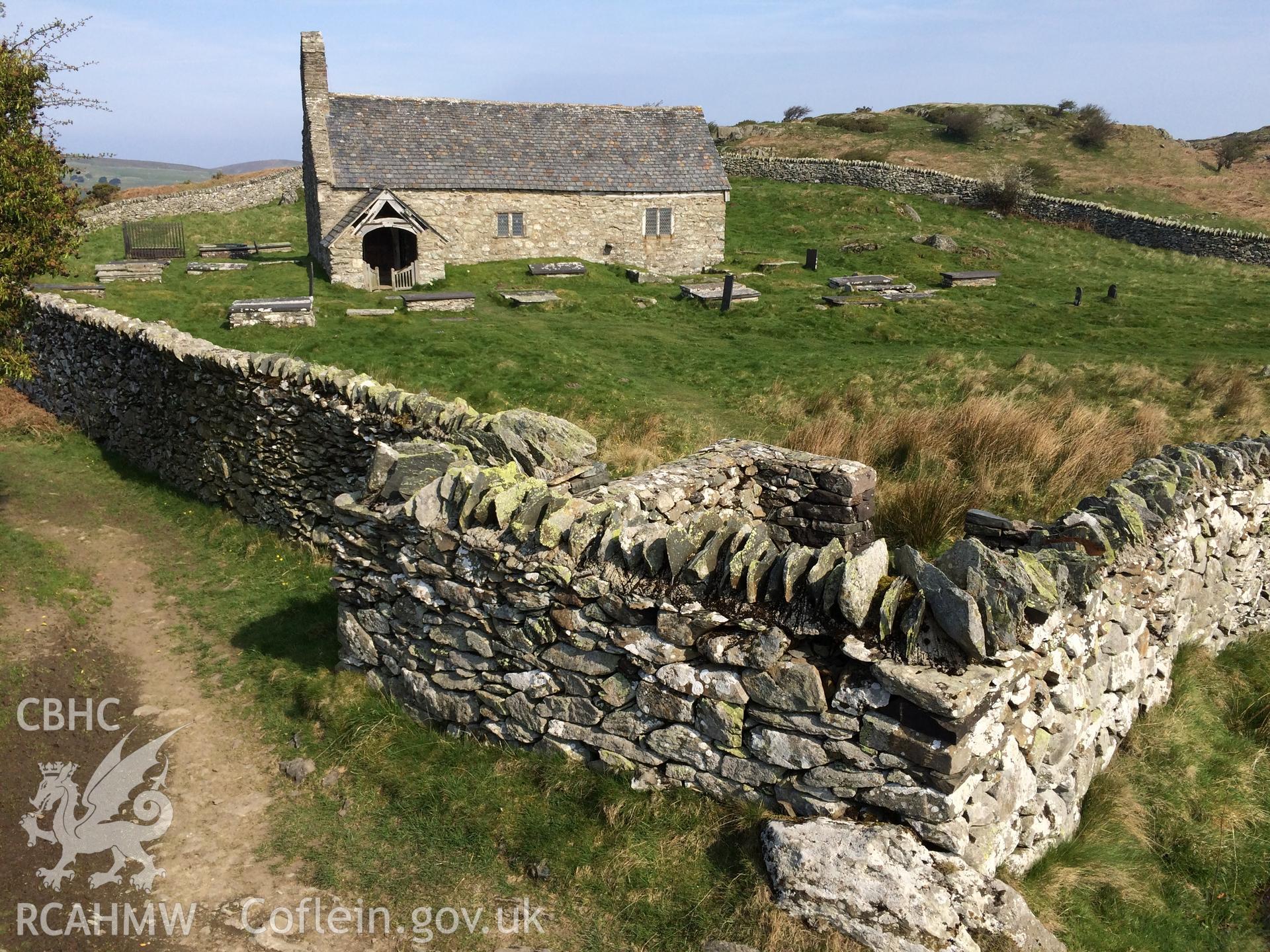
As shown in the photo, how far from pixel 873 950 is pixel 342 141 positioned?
3463 centimetres

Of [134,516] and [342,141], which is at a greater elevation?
[342,141]

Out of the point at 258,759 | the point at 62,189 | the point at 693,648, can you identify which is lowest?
the point at 258,759

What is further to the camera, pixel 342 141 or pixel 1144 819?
pixel 342 141

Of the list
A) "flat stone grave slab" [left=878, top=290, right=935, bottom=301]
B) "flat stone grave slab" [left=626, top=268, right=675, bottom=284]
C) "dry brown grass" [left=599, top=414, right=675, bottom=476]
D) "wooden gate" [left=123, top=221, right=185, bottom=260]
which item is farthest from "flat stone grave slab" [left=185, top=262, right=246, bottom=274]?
"flat stone grave slab" [left=878, top=290, right=935, bottom=301]

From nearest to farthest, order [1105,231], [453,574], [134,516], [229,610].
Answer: [453,574] < [229,610] < [134,516] < [1105,231]

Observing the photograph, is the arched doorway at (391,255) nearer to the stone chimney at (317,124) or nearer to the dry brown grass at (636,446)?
the stone chimney at (317,124)

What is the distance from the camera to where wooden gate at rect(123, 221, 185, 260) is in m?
31.7

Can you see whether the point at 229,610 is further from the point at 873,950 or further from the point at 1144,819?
the point at 1144,819

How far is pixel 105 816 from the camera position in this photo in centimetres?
666

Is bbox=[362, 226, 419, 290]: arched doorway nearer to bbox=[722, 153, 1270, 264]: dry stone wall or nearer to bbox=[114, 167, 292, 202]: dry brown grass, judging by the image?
bbox=[114, 167, 292, 202]: dry brown grass

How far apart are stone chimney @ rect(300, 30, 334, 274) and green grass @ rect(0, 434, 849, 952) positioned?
86.4 ft

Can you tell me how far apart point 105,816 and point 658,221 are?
3380 cm

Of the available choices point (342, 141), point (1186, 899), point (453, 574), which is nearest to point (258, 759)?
point (453, 574)

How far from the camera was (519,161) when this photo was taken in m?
35.7
